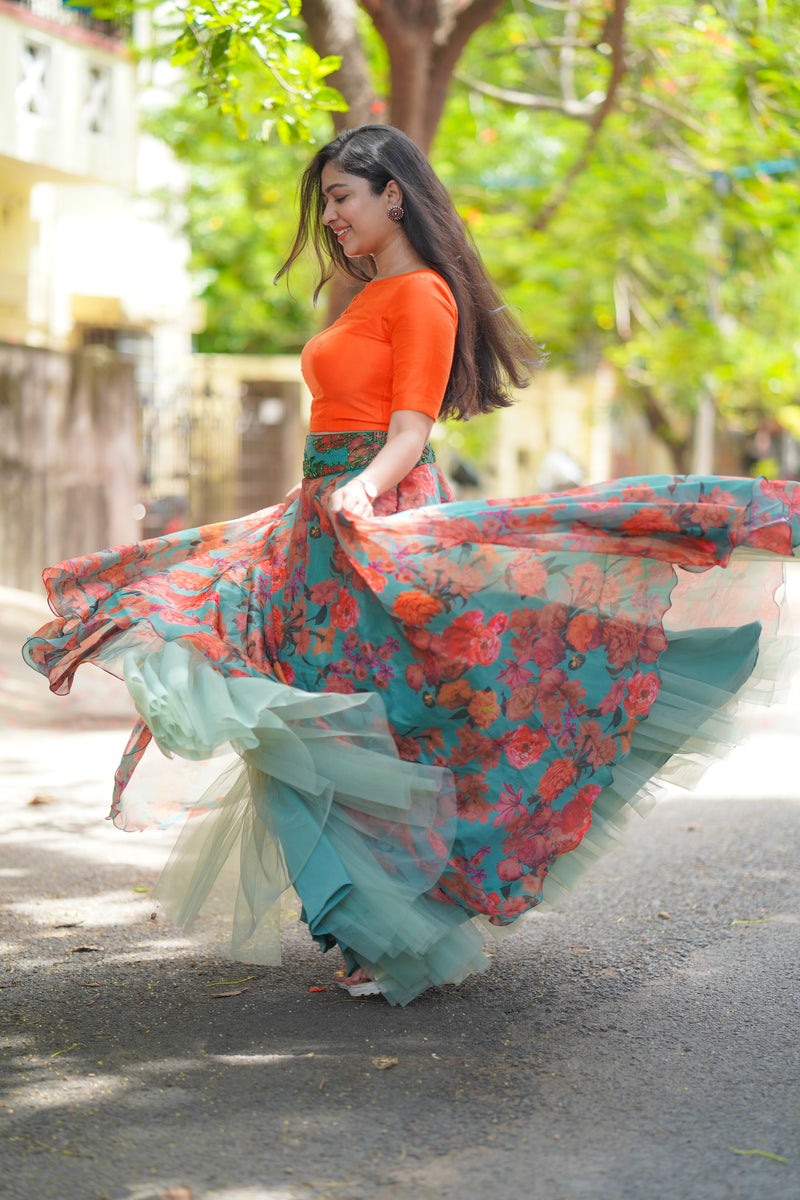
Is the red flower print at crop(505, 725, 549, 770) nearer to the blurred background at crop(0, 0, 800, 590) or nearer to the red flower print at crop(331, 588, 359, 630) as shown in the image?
the red flower print at crop(331, 588, 359, 630)

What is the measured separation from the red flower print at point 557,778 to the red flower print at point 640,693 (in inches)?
8.1

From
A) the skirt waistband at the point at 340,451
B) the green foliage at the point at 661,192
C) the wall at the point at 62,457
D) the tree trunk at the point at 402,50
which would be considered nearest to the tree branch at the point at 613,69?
the green foliage at the point at 661,192

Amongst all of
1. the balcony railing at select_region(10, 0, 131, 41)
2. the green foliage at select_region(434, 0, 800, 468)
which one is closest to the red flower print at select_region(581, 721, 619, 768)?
the green foliage at select_region(434, 0, 800, 468)

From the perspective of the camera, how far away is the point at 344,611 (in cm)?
358

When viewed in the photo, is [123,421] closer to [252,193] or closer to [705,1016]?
[252,193]

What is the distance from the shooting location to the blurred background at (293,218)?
30.4 feet

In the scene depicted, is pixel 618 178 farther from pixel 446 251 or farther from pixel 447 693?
pixel 447 693

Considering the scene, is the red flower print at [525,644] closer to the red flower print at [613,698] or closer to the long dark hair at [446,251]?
the red flower print at [613,698]

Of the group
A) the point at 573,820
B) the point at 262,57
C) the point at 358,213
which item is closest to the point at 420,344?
the point at 358,213

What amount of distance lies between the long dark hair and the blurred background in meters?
1.84

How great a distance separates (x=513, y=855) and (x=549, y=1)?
10369mm

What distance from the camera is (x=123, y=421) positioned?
13.4m

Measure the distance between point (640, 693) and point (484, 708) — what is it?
404 millimetres

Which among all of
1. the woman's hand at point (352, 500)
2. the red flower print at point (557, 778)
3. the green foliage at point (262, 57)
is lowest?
the red flower print at point (557, 778)
